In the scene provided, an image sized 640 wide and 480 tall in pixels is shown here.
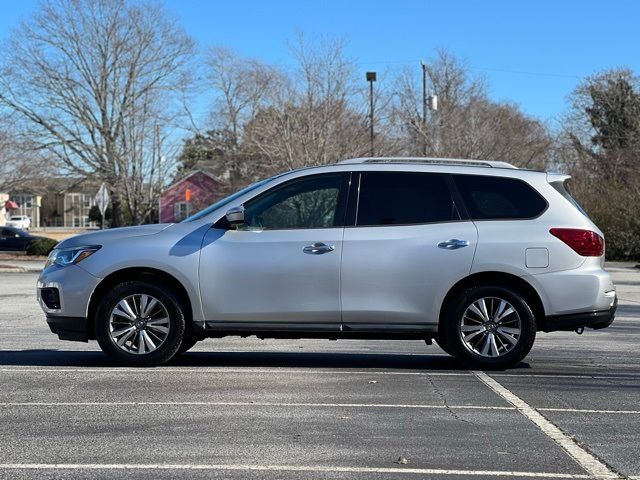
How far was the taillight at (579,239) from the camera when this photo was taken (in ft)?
27.6

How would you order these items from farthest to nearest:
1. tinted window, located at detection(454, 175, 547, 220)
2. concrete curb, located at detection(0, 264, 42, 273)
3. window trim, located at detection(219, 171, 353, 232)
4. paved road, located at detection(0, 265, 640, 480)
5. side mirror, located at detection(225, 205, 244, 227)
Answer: concrete curb, located at detection(0, 264, 42, 273) → tinted window, located at detection(454, 175, 547, 220) → window trim, located at detection(219, 171, 353, 232) → side mirror, located at detection(225, 205, 244, 227) → paved road, located at detection(0, 265, 640, 480)

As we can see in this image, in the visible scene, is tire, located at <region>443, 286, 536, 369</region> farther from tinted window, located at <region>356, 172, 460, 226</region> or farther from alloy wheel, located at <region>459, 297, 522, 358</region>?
tinted window, located at <region>356, 172, 460, 226</region>

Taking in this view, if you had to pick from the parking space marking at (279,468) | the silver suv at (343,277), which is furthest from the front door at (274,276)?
the parking space marking at (279,468)

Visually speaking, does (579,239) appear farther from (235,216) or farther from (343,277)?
(235,216)

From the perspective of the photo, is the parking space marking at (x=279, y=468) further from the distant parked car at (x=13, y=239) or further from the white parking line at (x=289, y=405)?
the distant parked car at (x=13, y=239)

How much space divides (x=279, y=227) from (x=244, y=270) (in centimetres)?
51

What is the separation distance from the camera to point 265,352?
10.2m

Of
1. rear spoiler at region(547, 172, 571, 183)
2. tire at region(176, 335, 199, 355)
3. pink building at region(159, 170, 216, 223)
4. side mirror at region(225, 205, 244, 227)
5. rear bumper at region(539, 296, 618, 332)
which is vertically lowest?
tire at region(176, 335, 199, 355)

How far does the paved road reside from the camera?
5211 mm

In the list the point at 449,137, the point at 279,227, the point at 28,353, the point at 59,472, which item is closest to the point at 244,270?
the point at 279,227

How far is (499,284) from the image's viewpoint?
850 cm

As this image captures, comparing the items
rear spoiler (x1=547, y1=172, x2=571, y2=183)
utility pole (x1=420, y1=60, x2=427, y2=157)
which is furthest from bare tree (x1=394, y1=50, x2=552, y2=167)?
rear spoiler (x1=547, y1=172, x2=571, y2=183)

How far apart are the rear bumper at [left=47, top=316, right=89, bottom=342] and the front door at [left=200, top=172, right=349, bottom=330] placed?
1.13 metres

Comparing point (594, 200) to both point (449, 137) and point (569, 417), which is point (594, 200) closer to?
point (449, 137)
